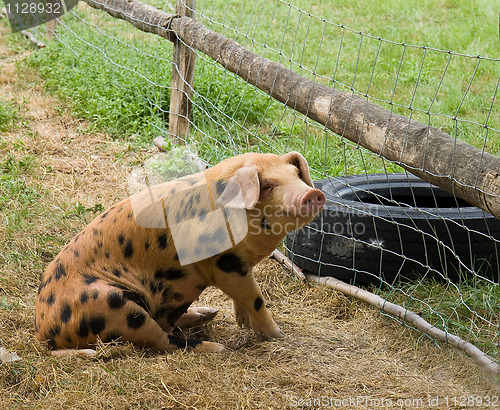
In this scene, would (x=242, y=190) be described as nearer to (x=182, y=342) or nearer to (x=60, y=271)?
(x=182, y=342)

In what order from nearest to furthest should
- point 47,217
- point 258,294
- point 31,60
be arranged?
point 258,294 → point 47,217 → point 31,60

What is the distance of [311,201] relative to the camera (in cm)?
309

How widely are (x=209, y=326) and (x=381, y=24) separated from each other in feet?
23.1

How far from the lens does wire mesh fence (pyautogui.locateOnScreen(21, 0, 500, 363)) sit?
13.1 feet

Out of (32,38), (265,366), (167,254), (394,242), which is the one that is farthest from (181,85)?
(32,38)

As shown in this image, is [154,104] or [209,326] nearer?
[209,326]

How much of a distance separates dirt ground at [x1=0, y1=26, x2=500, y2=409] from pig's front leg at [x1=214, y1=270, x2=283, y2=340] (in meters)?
0.08

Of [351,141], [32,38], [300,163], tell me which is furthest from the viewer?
[32,38]

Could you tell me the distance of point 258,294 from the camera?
11.6ft

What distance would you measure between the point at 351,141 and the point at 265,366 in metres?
1.54

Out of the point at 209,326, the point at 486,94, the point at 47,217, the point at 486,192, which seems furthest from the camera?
the point at 486,94

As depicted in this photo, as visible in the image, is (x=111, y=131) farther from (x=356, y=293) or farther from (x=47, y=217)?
(x=356, y=293)

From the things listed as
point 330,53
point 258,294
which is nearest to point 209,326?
point 258,294

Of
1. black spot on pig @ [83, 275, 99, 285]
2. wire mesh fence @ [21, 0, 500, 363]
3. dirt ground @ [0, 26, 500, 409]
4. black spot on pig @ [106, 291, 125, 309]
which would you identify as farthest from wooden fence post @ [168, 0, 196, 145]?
black spot on pig @ [106, 291, 125, 309]
